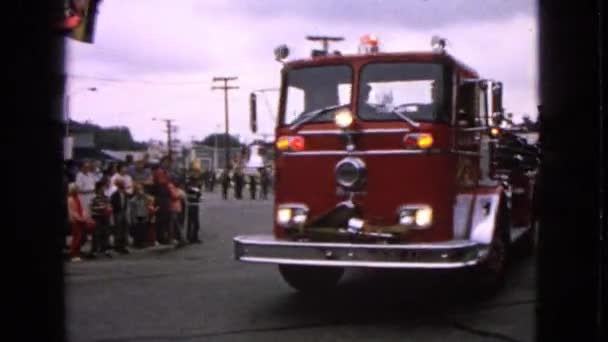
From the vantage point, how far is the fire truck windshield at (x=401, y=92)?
7484 millimetres

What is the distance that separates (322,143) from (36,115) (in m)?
2.66

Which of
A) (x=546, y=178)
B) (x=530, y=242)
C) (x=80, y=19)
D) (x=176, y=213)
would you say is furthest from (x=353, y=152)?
(x=176, y=213)

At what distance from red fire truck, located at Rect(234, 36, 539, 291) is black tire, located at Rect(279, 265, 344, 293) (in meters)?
0.71

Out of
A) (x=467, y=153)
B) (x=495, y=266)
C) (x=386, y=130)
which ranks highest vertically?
(x=386, y=130)

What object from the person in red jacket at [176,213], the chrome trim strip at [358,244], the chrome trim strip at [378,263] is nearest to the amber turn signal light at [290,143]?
the chrome trim strip at [358,244]

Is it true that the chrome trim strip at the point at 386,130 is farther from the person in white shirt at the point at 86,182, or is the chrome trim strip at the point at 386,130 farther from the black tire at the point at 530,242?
the person in white shirt at the point at 86,182

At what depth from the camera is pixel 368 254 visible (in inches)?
270

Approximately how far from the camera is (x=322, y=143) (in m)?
A: 7.63

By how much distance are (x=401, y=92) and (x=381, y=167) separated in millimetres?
707

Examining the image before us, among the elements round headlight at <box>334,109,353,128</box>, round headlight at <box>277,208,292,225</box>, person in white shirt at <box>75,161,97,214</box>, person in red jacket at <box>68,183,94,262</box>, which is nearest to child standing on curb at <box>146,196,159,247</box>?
person in white shirt at <box>75,161,97,214</box>

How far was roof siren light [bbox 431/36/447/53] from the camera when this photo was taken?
7.64 metres

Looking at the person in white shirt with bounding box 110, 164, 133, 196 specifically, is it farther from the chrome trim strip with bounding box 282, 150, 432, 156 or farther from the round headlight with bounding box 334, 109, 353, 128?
the round headlight with bounding box 334, 109, 353, 128

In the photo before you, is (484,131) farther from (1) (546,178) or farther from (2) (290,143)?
(2) (290,143)

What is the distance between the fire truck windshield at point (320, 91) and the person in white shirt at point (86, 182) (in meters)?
3.99
